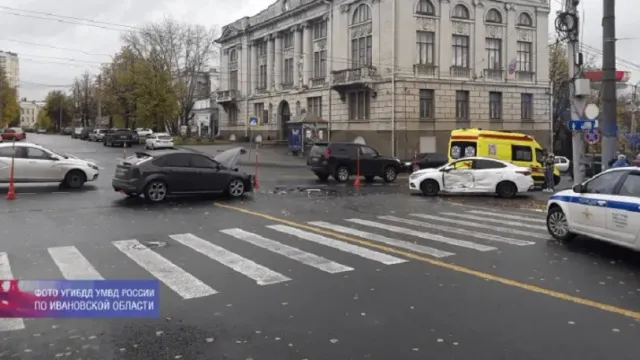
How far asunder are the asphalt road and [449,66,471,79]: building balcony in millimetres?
30863

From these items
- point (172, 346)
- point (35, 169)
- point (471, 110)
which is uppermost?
point (471, 110)

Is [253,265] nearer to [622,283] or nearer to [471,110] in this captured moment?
[622,283]

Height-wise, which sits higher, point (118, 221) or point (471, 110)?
point (471, 110)

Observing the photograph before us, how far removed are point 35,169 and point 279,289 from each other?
14.2 m

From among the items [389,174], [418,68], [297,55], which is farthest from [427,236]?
[297,55]

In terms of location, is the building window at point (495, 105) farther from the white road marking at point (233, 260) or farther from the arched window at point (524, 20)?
the white road marking at point (233, 260)

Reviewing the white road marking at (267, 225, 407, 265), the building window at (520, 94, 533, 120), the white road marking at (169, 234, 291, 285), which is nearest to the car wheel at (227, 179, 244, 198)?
the white road marking at (267, 225, 407, 265)

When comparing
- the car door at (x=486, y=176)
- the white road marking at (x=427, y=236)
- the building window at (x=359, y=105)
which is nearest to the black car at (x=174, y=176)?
the white road marking at (x=427, y=236)

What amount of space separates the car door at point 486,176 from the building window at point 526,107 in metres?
29.5

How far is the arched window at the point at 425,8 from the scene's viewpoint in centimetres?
4125

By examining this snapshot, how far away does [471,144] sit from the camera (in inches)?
934

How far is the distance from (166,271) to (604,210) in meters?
6.83

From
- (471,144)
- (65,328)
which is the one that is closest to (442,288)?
(65,328)

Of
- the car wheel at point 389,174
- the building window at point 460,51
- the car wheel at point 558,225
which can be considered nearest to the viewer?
the car wheel at point 558,225
